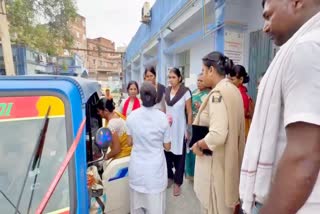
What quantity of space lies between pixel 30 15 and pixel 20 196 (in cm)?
954

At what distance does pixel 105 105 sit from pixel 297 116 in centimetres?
223

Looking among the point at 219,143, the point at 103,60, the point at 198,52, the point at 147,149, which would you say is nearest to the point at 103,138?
the point at 147,149

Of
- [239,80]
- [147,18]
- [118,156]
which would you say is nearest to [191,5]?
[239,80]

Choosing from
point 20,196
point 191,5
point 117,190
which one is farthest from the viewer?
point 191,5

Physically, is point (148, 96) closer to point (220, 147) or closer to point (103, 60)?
point (220, 147)

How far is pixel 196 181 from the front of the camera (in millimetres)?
2096

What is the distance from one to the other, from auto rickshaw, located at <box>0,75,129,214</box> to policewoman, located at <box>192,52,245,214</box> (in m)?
1.01

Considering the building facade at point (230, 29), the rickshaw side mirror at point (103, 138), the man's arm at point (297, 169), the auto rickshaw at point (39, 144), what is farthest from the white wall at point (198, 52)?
the man's arm at point (297, 169)

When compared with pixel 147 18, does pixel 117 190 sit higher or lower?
lower

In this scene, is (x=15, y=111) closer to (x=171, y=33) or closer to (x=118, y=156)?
(x=118, y=156)

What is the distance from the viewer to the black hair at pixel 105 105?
105 inches

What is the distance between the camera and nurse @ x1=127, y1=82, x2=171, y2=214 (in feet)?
6.95

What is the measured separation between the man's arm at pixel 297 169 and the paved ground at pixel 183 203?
2.43m

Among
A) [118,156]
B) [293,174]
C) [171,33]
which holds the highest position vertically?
[171,33]
